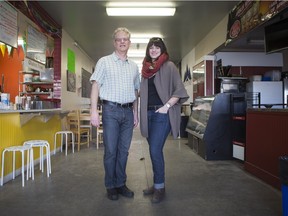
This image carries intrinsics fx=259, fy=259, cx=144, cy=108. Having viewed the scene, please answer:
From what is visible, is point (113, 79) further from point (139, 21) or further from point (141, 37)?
point (141, 37)

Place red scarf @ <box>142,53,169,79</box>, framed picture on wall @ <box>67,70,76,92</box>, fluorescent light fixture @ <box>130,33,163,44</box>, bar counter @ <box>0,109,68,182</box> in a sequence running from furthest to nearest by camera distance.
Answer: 1. fluorescent light fixture @ <box>130,33,163,44</box>
2. framed picture on wall @ <box>67,70,76,92</box>
3. bar counter @ <box>0,109,68,182</box>
4. red scarf @ <box>142,53,169,79</box>

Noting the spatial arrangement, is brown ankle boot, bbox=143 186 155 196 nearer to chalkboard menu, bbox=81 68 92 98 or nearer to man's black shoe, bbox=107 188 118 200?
man's black shoe, bbox=107 188 118 200

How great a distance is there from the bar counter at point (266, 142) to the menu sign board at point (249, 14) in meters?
1.43

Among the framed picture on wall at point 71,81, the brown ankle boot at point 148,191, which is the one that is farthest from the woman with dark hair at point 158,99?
the framed picture on wall at point 71,81

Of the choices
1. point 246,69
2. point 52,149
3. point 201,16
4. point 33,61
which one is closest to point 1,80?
point 33,61

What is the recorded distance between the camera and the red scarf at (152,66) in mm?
2701

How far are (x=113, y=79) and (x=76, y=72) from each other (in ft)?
20.3

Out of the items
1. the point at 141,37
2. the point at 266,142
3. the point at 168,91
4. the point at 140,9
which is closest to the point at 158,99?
the point at 168,91

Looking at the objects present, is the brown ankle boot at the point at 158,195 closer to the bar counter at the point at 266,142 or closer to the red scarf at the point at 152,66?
the red scarf at the point at 152,66

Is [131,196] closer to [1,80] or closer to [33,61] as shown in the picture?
[33,61]

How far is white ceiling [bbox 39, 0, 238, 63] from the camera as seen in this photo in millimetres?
5297

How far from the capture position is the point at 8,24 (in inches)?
165

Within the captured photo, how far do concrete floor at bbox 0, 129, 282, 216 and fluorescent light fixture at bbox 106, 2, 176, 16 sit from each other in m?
3.13

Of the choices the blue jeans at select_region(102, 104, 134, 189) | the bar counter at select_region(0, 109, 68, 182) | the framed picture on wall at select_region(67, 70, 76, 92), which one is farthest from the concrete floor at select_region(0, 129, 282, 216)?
the framed picture on wall at select_region(67, 70, 76, 92)
